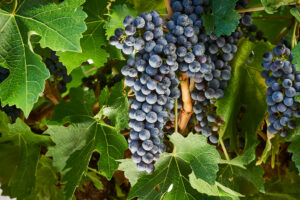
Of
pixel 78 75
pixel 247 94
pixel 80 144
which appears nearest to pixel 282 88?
pixel 247 94

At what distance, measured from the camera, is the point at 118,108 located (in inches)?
29.7

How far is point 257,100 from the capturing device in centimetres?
81

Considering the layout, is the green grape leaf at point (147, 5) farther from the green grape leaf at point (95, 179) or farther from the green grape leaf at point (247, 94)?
the green grape leaf at point (95, 179)

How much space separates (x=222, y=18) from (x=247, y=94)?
22cm

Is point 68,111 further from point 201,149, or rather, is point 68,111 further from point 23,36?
point 201,149

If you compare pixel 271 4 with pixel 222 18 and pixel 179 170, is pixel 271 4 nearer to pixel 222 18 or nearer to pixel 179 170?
pixel 222 18

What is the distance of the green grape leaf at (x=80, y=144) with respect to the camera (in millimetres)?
762

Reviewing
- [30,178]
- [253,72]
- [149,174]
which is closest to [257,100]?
[253,72]

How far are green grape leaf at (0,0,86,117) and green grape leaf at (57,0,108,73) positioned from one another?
0.13 meters

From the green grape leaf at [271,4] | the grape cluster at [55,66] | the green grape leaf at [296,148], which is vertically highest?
the green grape leaf at [271,4]

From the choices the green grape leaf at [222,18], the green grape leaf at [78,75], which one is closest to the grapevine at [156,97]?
the green grape leaf at [222,18]

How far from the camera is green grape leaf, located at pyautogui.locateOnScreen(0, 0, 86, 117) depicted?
67cm

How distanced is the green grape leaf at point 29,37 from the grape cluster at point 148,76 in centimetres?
9

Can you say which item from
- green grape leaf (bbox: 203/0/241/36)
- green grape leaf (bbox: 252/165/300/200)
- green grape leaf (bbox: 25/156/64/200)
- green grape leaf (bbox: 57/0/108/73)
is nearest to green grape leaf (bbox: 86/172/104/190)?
green grape leaf (bbox: 25/156/64/200)
